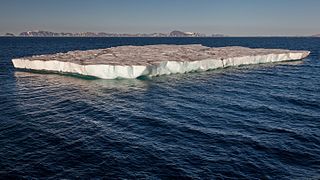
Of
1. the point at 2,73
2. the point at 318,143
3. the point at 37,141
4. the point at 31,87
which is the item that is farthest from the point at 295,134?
the point at 2,73

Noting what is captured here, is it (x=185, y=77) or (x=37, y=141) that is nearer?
(x=37, y=141)

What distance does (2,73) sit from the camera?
59.1 metres

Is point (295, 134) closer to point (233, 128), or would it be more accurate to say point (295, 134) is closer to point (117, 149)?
point (233, 128)

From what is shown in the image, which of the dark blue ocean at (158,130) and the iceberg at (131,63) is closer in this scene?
the dark blue ocean at (158,130)

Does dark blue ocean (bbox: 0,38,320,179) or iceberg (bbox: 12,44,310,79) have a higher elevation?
iceberg (bbox: 12,44,310,79)

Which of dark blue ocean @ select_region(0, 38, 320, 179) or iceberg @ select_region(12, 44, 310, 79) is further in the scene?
iceberg @ select_region(12, 44, 310, 79)

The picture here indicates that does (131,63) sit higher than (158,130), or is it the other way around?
(131,63)

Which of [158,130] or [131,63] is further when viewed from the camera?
[131,63]

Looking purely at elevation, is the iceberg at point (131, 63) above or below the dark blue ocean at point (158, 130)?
above

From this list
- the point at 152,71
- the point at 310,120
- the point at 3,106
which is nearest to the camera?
the point at 310,120

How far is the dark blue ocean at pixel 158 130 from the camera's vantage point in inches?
794

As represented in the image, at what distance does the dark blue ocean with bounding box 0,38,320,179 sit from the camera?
20.2 metres

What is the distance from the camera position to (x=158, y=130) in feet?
90.0

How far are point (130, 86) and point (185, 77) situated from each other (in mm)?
12272
